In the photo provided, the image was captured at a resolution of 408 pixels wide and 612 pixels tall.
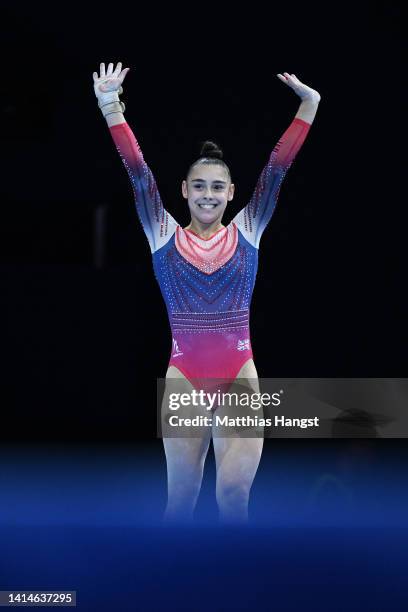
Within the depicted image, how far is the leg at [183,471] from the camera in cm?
337

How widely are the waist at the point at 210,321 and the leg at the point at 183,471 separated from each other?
0.22 meters

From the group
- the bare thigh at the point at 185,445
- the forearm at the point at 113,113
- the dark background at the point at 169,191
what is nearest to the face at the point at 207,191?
the forearm at the point at 113,113

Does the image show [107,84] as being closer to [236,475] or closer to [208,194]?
[208,194]

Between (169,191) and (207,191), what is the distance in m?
2.58

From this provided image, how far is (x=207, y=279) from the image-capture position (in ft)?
11.5

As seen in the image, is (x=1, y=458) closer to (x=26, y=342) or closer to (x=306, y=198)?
(x=26, y=342)

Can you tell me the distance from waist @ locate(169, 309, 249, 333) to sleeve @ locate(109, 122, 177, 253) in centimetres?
32

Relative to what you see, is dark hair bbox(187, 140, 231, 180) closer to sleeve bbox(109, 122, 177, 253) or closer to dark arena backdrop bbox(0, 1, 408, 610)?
sleeve bbox(109, 122, 177, 253)

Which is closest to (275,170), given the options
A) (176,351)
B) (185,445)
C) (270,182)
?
(270,182)

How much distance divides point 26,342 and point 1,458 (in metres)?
0.99

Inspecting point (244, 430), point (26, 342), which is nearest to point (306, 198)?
point (26, 342)

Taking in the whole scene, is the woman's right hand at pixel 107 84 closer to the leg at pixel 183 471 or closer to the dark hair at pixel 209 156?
the dark hair at pixel 209 156

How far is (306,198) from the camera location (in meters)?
6.00

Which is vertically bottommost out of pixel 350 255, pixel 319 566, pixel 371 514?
pixel 319 566
